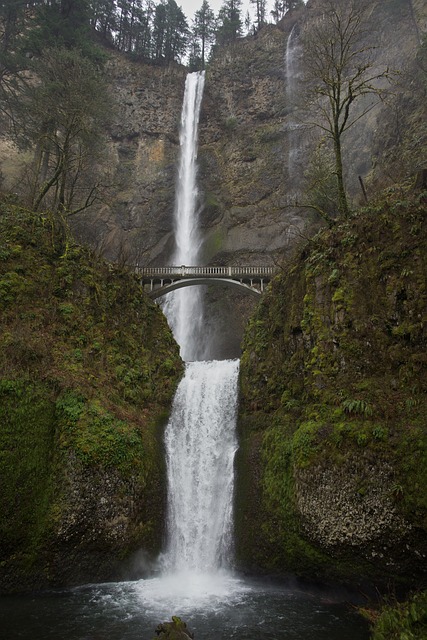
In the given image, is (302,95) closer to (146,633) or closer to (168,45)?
(168,45)

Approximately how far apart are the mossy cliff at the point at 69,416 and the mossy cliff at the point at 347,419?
12.0 feet

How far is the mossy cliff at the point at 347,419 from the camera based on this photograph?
10.2 meters

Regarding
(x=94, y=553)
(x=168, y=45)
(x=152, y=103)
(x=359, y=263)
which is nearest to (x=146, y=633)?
(x=94, y=553)

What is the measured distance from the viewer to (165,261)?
116 feet

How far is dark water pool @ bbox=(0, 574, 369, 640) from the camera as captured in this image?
8.80 meters

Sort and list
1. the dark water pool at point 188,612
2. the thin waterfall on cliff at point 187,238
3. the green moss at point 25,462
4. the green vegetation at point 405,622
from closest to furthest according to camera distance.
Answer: the green vegetation at point 405,622 < the dark water pool at point 188,612 < the green moss at point 25,462 < the thin waterfall on cliff at point 187,238

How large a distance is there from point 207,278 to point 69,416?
1793cm

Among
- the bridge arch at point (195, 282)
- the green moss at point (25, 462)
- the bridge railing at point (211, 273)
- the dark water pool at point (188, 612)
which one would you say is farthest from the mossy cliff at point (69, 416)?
the bridge railing at point (211, 273)

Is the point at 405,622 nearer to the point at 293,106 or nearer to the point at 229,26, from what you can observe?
the point at 293,106

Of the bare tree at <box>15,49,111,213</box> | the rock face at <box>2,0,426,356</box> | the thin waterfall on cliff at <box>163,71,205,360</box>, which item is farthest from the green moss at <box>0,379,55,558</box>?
the thin waterfall on cliff at <box>163,71,205,360</box>

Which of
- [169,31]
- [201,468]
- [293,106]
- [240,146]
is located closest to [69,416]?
[201,468]

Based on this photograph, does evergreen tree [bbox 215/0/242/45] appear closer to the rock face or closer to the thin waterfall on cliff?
the rock face

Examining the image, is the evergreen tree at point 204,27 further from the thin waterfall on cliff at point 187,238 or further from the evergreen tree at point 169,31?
the thin waterfall on cliff at point 187,238

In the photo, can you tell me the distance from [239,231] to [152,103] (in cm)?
2074
